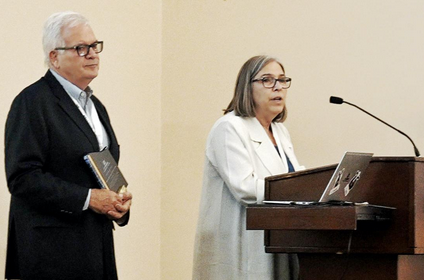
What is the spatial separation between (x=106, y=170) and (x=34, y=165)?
312 millimetres

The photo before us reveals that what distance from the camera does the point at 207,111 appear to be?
599 cm

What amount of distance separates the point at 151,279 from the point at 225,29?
6.18 ft

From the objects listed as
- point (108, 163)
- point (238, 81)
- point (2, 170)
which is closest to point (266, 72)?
point (238, 81)

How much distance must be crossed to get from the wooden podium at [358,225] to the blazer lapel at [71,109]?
0.74m

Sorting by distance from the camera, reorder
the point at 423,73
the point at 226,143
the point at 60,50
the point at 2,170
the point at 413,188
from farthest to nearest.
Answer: the point at 423,73
the point at 2,170
the point at 226,143
the point at 60,50
the point at 413,188

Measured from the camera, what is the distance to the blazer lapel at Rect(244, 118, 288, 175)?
4121 mm

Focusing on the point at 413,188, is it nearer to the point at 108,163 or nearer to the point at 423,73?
the point at 108,163

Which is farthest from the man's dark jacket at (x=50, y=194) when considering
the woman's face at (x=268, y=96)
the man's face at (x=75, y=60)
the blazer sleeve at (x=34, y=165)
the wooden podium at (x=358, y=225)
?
the woman's face at (x=268, y=96)

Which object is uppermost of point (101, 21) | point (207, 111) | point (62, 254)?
point (101, 21)

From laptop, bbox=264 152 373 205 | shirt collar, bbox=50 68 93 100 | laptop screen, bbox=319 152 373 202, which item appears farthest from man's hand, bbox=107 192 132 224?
laptop screen, bbox=319 152 373 202

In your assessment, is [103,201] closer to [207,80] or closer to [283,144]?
[283,144]

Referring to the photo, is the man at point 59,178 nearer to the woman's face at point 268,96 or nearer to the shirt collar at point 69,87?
the shirt collar at point 69,87

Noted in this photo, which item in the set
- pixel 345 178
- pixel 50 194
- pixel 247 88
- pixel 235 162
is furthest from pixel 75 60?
pixel 345 178

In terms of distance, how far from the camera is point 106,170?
11.2 feet
